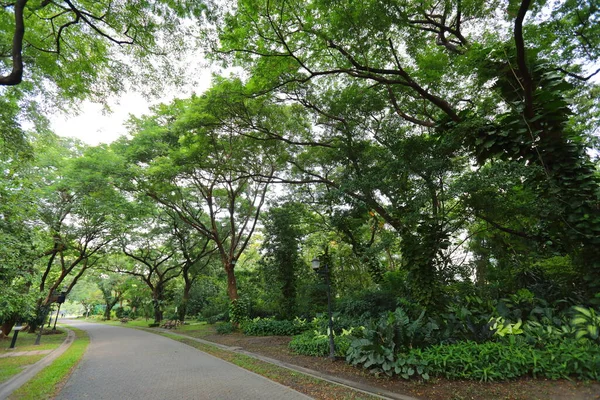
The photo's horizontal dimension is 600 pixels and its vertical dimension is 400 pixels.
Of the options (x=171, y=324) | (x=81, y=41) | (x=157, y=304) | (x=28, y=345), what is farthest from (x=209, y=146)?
(x=157, y=304)

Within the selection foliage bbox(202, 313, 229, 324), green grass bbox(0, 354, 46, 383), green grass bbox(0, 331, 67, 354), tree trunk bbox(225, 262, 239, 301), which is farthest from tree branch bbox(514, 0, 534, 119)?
foliage bbox(202, 313, 229, 324)

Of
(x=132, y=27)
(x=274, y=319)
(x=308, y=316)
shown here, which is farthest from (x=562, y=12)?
(x=274, y=319)

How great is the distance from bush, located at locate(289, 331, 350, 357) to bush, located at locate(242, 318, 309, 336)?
2.86 meters

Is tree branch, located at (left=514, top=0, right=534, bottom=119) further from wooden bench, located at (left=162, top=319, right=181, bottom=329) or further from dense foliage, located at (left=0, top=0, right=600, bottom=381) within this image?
wooden bench, located at (left=162, top=319, right=181, bottom=329)

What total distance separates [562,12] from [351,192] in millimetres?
6818

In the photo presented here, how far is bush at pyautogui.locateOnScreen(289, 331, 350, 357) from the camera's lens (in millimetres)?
7215

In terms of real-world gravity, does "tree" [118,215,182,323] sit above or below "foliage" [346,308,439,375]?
above

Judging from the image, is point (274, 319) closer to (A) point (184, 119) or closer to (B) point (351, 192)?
(B) point (351, 192)

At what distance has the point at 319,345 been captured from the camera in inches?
308

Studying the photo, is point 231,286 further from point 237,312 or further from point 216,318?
point 216,318

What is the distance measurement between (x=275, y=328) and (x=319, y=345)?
4.95 m

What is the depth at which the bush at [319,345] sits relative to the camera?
7215 millimetres

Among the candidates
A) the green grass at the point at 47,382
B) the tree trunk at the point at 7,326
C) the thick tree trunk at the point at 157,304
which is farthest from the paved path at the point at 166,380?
the thick tree trunk at the point at 157,304

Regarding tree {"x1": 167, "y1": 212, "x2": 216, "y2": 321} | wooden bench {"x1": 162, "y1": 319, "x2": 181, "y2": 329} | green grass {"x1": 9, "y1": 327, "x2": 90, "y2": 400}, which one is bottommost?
wooden bench {"x1": 162, "y1": 319, "x2": 181, "y2": 329}
